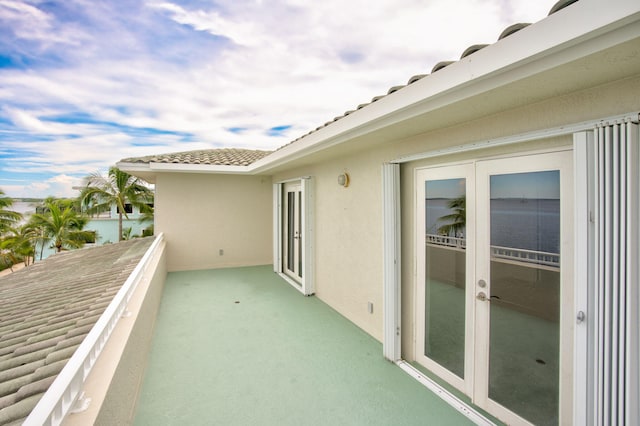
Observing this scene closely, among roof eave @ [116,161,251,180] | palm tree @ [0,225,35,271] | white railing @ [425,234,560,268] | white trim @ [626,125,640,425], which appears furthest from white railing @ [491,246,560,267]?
palm tree @ [0,225,35,271]

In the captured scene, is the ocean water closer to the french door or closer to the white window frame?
the french door

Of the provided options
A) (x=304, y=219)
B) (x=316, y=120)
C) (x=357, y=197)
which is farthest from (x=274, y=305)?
(x=316, y=120)

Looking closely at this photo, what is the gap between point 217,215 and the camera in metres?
9.66

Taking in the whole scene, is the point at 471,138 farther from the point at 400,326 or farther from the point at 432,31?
the point at 432,31

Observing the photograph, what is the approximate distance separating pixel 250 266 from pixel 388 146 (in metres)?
7.15

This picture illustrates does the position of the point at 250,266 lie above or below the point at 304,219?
below

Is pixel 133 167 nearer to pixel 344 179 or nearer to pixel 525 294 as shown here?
pixel 344 179

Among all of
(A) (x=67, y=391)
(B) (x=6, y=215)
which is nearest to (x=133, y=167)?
(A) (x=67, y=391)

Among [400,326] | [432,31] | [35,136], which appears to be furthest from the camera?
[35,136]

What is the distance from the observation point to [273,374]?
3.71 meters

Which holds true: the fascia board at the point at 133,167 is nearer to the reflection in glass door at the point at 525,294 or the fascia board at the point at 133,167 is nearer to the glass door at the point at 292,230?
the glass door at the point at 292,230

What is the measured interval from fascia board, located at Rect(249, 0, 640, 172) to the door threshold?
116 inches

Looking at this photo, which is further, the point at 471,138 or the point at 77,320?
the point at 471,138

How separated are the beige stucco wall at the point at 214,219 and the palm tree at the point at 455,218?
7.47 m
